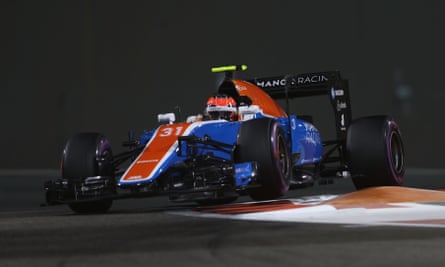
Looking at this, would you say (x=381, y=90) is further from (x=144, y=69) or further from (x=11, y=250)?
(x=11, y=250)

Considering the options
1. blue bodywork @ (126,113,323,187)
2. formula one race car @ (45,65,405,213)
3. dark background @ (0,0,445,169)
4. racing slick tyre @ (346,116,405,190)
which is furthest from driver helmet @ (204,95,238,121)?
dark background @ (0,0,445,169)

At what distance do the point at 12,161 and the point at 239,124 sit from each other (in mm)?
9444

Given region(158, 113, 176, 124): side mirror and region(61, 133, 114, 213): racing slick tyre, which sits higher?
region(158, 113, 176, 124): side mirror

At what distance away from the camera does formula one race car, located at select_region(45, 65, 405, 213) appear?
682 cm

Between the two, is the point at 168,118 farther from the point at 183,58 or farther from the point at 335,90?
the point at 183,58

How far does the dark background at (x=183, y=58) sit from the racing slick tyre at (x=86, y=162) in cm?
783

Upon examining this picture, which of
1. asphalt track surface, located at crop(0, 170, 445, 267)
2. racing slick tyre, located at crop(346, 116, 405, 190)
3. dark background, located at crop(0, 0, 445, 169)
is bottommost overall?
asphalt track surface, located at crop(0, 170, 445, 267)

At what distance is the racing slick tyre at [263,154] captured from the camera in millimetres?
6887

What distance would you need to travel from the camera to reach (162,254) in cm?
388

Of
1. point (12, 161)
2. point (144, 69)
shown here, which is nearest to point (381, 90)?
point (144, 69)

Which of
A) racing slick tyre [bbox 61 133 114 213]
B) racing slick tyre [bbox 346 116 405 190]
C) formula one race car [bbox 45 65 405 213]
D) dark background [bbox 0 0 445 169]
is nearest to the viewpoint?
formula one race car [bbox 45 65 405 213]

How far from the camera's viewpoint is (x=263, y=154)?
6.91m

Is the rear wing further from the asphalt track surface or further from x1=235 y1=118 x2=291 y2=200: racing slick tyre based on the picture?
the asphalt track surface

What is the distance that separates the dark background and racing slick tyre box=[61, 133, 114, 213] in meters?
7.83
